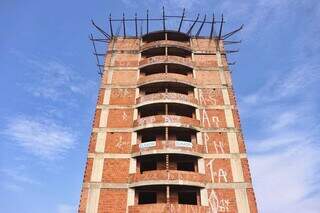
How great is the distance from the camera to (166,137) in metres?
28.9

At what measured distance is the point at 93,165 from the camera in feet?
93.0

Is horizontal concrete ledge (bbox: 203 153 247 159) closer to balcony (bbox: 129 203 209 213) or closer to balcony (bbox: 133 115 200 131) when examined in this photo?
balcony (bbox: 133 115 200 131)

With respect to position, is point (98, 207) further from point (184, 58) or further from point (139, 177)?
point (184, 58)

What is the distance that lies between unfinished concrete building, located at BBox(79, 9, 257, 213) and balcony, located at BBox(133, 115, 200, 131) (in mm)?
100

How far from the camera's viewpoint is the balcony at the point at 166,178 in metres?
26.6

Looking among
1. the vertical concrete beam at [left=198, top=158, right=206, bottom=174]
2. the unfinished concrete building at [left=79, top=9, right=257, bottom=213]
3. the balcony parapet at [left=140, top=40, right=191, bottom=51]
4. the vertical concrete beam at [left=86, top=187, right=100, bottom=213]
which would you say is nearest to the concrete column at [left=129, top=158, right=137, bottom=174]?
the unfinished concrete building at [left=79, top=9, right=257, bottom=213]

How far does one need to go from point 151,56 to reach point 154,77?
19.9 feet

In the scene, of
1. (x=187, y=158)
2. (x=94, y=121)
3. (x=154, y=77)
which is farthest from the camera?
(x=154, y=77)

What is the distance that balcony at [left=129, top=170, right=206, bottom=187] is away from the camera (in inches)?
1048

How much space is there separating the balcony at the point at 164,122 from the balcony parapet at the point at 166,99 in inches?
77.2

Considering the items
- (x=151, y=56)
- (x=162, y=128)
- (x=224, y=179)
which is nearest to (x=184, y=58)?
(x=151, y=56)

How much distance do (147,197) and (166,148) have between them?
15.7 feet

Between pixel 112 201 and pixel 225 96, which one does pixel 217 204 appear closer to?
pixel 112 201

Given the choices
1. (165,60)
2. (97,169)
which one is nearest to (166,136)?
(97,169)
